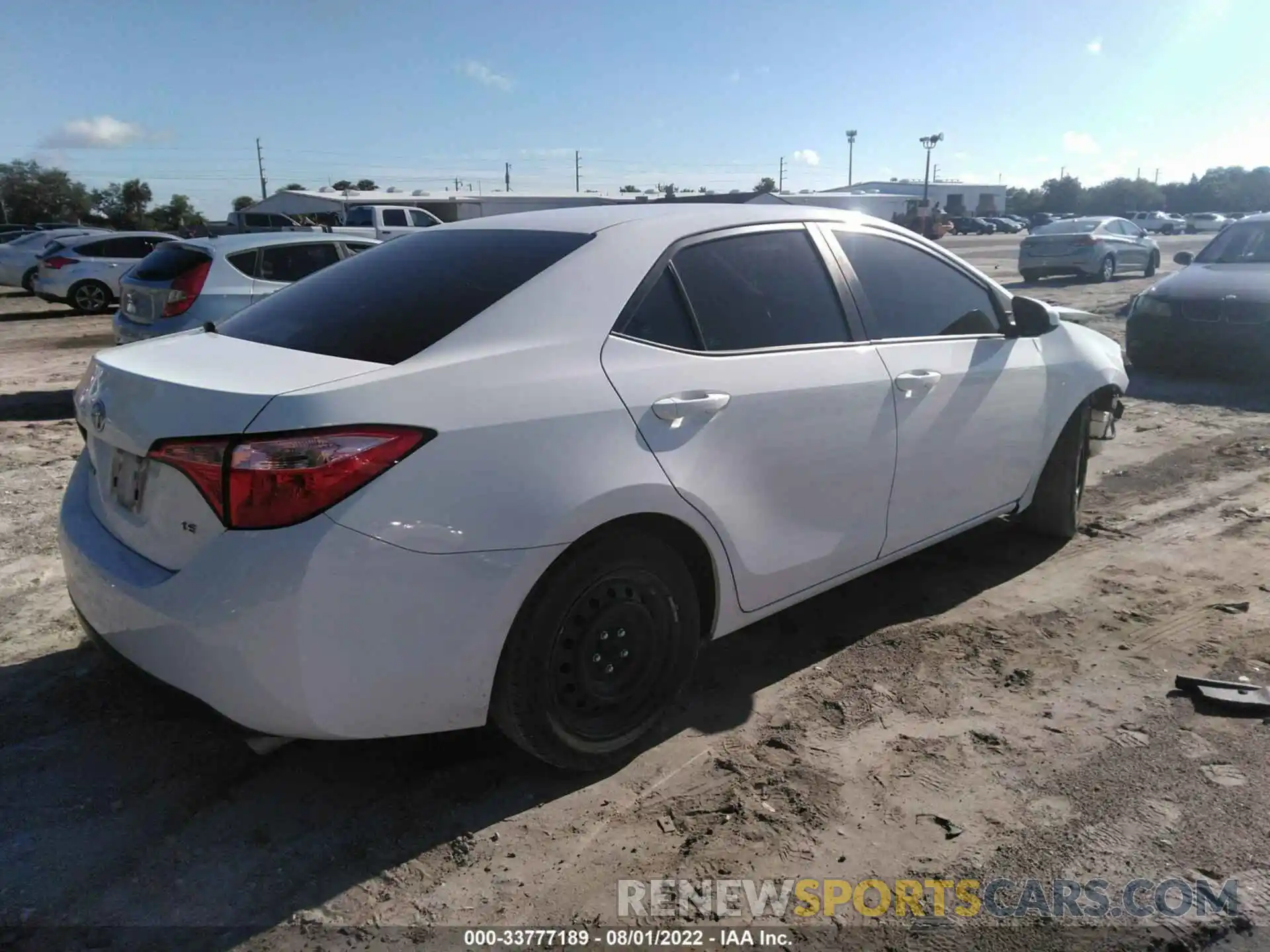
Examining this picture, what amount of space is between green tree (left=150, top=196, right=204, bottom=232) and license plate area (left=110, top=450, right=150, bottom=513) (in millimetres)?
71851

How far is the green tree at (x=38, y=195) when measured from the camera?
67.7 m

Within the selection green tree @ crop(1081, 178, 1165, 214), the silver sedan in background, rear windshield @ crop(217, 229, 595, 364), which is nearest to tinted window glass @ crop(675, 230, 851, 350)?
rear windshield @ crop(217, 229, 595, 364)

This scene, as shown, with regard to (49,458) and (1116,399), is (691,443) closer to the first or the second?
(1116,399)

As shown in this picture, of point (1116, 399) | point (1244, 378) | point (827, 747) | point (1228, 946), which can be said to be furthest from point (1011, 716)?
point (1244, 378)

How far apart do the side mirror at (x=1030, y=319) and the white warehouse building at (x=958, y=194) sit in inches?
3361

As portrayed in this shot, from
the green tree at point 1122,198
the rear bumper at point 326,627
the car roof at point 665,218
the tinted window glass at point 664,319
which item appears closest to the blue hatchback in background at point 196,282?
the car roof at point 665,218

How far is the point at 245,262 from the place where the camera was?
8.98 metres

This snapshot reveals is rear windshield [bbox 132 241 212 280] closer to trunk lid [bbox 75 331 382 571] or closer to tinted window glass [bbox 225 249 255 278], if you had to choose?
tinted window glass [bbox 225 249 255 278]

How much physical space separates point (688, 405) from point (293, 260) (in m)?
7.78

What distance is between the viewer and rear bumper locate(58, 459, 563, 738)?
229cm

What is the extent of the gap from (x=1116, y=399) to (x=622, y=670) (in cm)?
359

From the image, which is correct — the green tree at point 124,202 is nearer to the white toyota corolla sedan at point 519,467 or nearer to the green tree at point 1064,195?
the white toyota corolla sedan at point 519,467

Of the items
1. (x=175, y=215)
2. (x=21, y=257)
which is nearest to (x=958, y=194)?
(x=175, y=215)

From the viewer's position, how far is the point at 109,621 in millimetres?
2695
